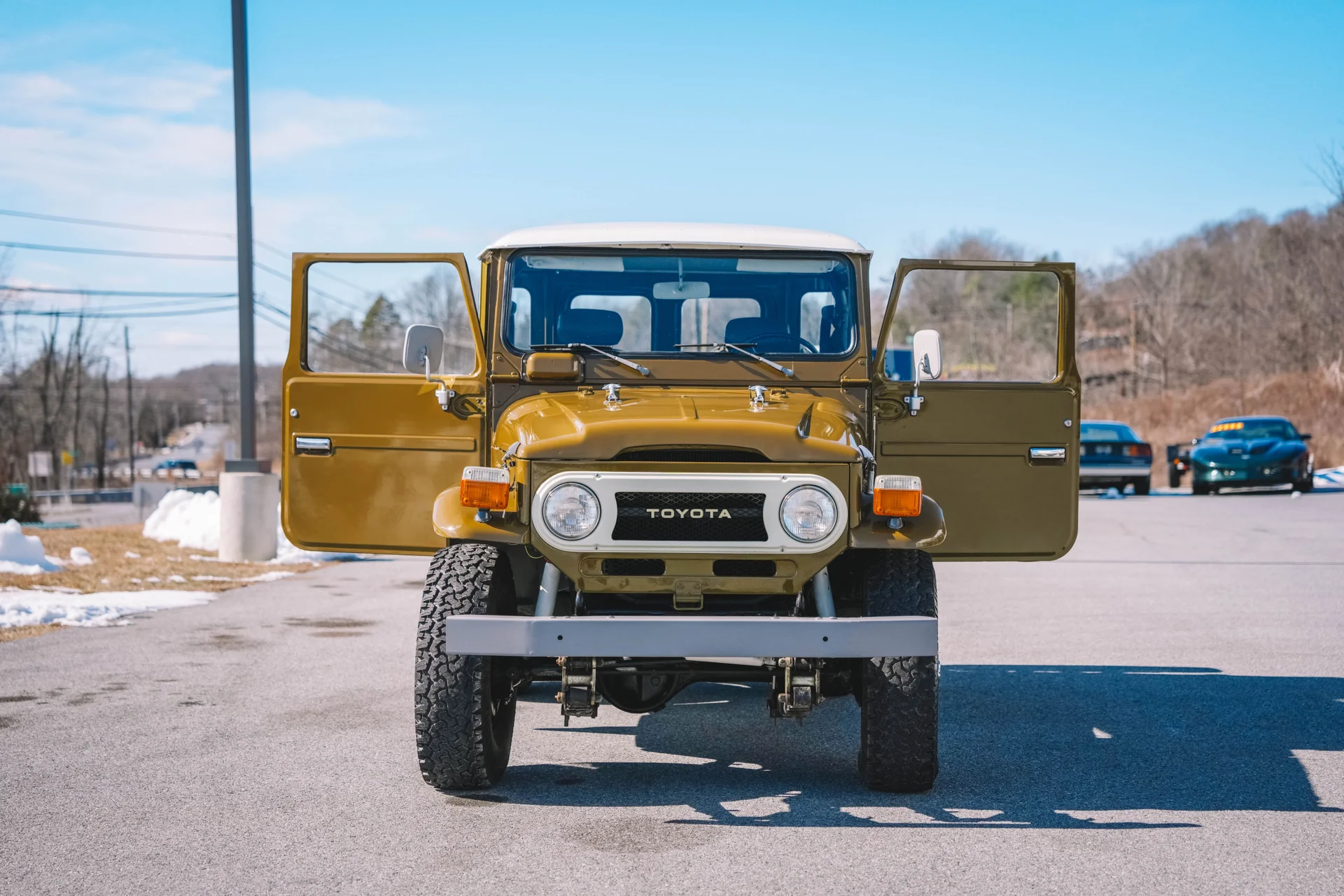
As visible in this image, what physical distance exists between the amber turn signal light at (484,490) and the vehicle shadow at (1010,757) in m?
1.17

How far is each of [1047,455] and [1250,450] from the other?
21267mm

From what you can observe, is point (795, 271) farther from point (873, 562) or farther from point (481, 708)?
point (481, 708)

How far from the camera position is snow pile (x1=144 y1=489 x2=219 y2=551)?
15859 mm

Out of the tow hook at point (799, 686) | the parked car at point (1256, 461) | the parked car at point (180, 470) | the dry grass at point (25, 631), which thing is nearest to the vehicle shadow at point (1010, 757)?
the tow hook at point (799, 686)

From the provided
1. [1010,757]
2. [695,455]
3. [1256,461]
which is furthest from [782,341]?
[1256,461]

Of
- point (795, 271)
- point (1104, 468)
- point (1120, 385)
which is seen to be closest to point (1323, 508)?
point (1104, 468)

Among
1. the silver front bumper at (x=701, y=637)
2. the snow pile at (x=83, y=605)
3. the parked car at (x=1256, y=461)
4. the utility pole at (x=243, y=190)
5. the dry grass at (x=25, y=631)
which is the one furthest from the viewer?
the parked car at (x=1256, y=461)

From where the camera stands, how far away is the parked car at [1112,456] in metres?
24.9

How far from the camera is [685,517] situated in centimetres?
473

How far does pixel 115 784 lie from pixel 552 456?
2265 mm

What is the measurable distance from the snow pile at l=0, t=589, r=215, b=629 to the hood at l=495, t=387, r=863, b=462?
5.94 meters

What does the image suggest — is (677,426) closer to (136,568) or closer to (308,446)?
(308,446)

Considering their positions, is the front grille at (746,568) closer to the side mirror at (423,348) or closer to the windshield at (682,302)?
the windshield at (682,302)

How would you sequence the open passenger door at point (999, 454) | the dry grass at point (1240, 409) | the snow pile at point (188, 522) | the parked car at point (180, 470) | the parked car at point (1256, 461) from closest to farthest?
the open passenger door at point (999, 454) → the snow pile at point (188, 522) → the parked car at point (1256, 461) → the dry grass at point (1240, 409) → the parked car at point (180, 470)
